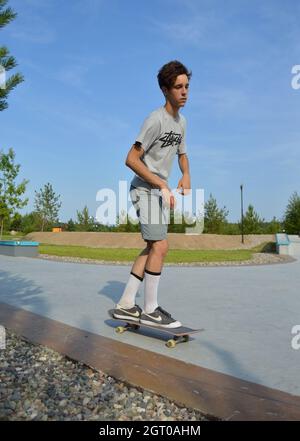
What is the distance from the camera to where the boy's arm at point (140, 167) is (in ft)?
12.2

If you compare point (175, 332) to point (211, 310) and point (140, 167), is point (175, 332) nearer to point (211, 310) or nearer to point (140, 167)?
point (140, 167)

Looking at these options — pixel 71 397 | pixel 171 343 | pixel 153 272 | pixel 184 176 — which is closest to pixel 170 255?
pixel 184 176

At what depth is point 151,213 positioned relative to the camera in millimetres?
3850

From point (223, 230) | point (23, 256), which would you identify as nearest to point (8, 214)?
point (23, 256)

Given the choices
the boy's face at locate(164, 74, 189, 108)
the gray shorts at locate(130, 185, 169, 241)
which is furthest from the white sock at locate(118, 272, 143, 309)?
the boy's face at locate(164, 74, 189, 108)

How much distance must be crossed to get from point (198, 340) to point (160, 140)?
71.5 inches

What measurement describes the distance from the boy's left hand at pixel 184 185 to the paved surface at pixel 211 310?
1349mm

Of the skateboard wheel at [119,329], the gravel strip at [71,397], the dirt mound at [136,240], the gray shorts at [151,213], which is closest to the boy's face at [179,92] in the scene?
the gray shorts at [151,213]

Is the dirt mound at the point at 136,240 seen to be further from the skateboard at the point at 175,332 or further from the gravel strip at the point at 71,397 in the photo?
the gravel strip at the point at 71,397

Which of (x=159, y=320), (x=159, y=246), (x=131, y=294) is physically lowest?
(x=159, y=320)

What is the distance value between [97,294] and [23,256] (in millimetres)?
9869

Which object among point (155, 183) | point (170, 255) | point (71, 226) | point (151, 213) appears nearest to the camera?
point (155, 183)

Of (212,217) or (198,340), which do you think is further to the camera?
(212,217)

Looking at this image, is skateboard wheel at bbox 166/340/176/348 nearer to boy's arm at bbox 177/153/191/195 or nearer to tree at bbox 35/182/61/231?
boy's arm at bbox 177/153/191/195
